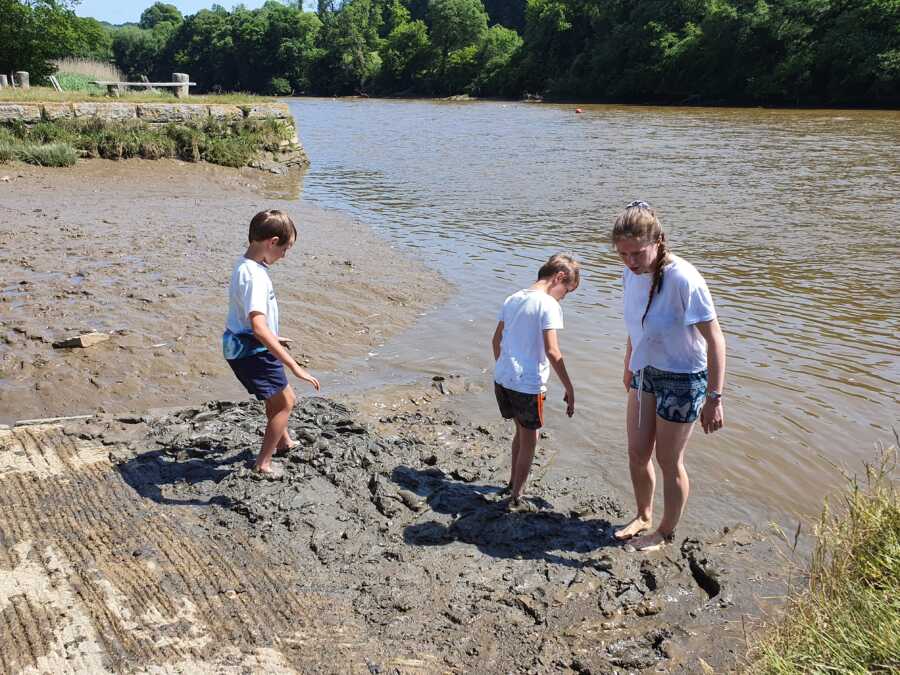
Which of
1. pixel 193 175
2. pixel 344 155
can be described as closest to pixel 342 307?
pixel 193 175

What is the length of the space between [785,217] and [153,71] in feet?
529

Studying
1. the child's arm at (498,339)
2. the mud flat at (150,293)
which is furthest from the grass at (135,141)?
the child's arm at (498,339)

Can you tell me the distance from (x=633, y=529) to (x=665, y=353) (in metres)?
1.10

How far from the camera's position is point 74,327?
6949mm

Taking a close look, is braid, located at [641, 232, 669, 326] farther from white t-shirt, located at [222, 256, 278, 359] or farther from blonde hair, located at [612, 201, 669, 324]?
white t-shirt, located at [222, 256, 278, 359]

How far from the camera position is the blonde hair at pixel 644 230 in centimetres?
357

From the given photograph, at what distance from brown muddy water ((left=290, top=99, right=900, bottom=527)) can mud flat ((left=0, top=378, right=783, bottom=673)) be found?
2.90 ft

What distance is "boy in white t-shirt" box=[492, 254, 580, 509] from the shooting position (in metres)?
4.21

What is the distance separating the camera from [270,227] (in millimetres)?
4293

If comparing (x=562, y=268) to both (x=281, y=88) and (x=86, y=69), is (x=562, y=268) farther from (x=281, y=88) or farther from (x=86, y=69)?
(x=281, y=88)

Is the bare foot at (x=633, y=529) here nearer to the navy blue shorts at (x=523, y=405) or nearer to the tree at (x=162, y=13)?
the navy blue shorts at (x=523, y=405)

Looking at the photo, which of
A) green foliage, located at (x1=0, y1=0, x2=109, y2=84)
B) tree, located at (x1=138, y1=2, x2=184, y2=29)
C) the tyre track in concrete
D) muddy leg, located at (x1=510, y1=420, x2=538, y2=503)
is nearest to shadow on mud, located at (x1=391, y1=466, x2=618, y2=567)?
muddy leg, located at (x1=510, y1=420, x2=538, y2=503)

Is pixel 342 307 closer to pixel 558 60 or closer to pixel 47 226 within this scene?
pixel 47 226

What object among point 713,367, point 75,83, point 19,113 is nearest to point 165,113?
point 19,113
